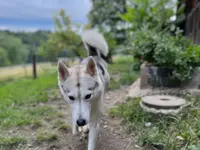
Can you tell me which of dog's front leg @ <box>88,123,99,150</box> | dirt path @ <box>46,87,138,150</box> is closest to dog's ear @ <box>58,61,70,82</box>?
dog's front leg @ <box>88,123,99,150</box>

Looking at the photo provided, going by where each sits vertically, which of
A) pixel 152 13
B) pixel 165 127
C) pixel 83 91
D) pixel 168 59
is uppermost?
pixel 152 13

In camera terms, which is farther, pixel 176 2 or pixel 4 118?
pixel 176 2

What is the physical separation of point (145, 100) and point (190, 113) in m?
0.61

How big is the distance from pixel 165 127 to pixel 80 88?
124cm

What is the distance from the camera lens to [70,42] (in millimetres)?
10023

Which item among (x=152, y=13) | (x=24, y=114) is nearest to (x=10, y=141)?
(x=24, y=114)

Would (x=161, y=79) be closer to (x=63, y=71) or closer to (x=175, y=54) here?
(x=175, y=54)

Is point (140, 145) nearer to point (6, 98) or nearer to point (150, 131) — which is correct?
point (150, 131)

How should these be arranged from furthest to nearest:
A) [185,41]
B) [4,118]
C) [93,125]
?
[185,41]
[4,118]
[93,125]

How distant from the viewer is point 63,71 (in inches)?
74.2

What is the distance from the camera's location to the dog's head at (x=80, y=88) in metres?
1.70

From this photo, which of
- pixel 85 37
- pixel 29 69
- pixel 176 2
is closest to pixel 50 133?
pixel 85 37

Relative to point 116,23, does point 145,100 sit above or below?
Answer: below

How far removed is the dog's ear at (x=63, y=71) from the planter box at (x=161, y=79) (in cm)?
228
